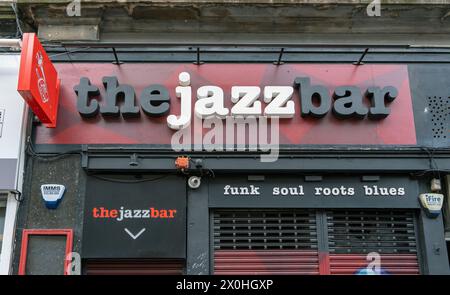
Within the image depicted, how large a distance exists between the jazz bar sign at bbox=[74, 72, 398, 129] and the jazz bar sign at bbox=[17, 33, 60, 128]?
423mm

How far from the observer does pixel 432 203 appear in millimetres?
8930

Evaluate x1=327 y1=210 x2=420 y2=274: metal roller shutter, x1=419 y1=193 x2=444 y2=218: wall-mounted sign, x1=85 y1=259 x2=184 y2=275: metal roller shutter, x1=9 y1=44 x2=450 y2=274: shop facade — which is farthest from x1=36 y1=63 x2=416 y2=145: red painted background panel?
x1=85 y1=259 x2=184 y2=275: metal roller shutter

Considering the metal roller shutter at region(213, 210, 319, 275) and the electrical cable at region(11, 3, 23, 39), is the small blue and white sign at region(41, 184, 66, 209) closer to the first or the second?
the metal roller shutter at region(213, 210, 319, 275)

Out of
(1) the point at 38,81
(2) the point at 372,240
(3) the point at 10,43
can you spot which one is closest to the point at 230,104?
(1) the point at 38,81

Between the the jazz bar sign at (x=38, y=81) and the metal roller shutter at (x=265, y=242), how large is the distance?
3026 millimetres

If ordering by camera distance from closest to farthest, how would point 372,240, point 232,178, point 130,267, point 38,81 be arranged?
point 38,81 → point 130,267 → point 372,240 → point 232,178

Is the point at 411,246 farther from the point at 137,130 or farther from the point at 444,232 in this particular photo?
the point at 137,130

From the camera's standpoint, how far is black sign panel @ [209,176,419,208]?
8.93m

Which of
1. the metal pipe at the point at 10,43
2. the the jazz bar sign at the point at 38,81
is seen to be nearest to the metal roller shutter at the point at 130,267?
the the jazz bar sign at the point at 38,81

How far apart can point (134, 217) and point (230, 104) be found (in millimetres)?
2343

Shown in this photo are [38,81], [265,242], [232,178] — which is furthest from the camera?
[232,178]

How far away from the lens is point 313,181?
905cm

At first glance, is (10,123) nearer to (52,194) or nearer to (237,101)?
(52,194)
